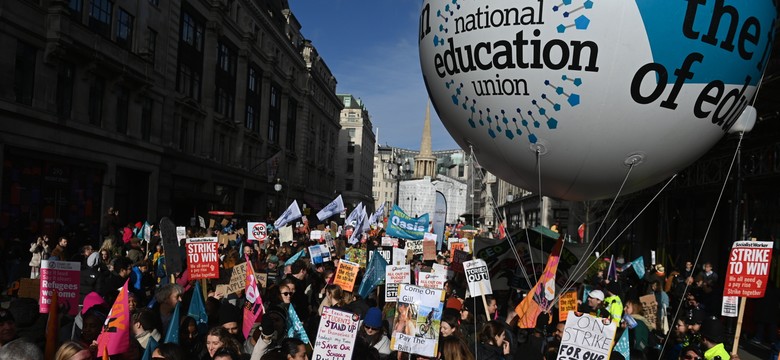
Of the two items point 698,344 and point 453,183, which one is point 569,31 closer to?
point 698,344

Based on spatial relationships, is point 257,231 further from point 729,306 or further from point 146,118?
point 146,118

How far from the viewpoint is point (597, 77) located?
6.35 metres

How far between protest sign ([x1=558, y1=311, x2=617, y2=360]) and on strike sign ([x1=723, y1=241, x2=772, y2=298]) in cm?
373

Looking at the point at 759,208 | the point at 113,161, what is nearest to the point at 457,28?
the point at 759,208

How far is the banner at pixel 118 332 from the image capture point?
5934mm

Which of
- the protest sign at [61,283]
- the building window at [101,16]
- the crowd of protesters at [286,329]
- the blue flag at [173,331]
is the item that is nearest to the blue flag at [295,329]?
the crowd of protesters at [286,329]

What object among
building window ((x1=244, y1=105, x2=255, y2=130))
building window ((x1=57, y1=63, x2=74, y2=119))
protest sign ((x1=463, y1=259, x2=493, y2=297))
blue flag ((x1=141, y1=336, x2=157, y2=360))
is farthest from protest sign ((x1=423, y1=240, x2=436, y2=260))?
building window ((x1=244, y1=105, x2=255, y2=130))

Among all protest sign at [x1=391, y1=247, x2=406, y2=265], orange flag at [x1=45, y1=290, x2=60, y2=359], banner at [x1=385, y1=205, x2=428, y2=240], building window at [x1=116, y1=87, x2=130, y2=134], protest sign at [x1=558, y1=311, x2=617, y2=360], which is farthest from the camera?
building window at [x1=116, y1=87, x2=130, y2=134]

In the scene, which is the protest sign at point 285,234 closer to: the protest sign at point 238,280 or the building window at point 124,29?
the protest sign at point 238,280

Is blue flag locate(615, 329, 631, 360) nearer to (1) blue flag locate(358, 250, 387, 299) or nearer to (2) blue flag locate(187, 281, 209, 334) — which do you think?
(1) blue flag locate(358, 250, 387, 299)

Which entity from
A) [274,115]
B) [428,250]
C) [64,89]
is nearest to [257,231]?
[428,250]

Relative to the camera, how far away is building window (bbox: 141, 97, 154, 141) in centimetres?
3041

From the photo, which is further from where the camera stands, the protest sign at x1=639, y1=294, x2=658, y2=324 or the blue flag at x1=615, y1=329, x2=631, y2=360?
the protest sign at x1=639, y1=294, x2=658, y2=324

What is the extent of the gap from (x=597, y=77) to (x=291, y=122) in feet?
186
